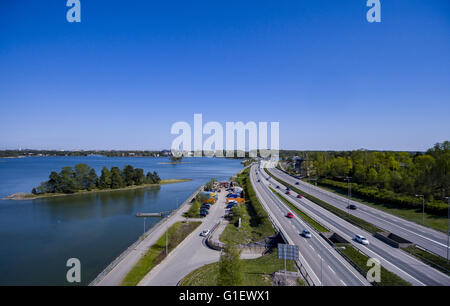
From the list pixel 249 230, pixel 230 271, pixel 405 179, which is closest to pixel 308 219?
pixel 249 230

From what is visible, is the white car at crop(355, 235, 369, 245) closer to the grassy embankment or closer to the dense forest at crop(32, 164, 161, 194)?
the grassy embankment

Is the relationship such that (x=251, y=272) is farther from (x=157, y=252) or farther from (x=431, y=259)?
(x=431, y=259)

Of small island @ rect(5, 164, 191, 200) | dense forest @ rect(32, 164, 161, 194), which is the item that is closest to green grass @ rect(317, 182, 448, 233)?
small island @ rect(5, 164, 191, 200)

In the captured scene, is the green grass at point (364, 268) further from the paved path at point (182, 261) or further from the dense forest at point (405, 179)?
the dense forest at point (405, 179)

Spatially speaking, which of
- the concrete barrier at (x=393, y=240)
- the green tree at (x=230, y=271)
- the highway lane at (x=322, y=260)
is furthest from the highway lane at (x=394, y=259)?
the green tree at (x=230, y=271)

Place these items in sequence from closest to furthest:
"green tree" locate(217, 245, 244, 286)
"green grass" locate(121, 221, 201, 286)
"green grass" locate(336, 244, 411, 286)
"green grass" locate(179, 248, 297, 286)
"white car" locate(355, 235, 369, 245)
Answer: "green tree" locate(217, 245, 244, 286) → "green grass" locate(336, 244, 411, 286) → "green grass" locate(179, 248, 297, 286) → "green grass" locate(121, 221, 201, 286) → "white car" locate(355, 235, 369, 245)
